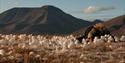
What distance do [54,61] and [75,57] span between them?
62.0 inches

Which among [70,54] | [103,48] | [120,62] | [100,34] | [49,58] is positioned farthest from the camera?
[100,34]

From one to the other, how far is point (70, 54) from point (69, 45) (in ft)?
11.2

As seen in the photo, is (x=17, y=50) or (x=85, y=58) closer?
(x=85, y=58)

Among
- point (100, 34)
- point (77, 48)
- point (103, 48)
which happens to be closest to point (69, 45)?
point (77, 48)

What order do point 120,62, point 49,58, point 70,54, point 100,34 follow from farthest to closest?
point 100,34
point 70,54
point 49,58
point 120,62

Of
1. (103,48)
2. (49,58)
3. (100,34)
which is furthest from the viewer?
(100,34)

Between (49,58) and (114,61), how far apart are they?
8.02 ft

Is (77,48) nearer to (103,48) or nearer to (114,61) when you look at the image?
(103,48)

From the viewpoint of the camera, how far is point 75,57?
663 inches

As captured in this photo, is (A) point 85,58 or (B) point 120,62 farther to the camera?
(A) point 85,58

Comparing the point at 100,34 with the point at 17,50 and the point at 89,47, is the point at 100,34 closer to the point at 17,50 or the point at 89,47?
the point at 89,47

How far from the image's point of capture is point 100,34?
1078 inches

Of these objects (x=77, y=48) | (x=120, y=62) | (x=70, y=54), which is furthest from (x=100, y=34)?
(x=120, y=62)

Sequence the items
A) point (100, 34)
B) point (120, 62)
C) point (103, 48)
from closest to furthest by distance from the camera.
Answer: point (120, 62), point (103, 48), point (100, 34)
